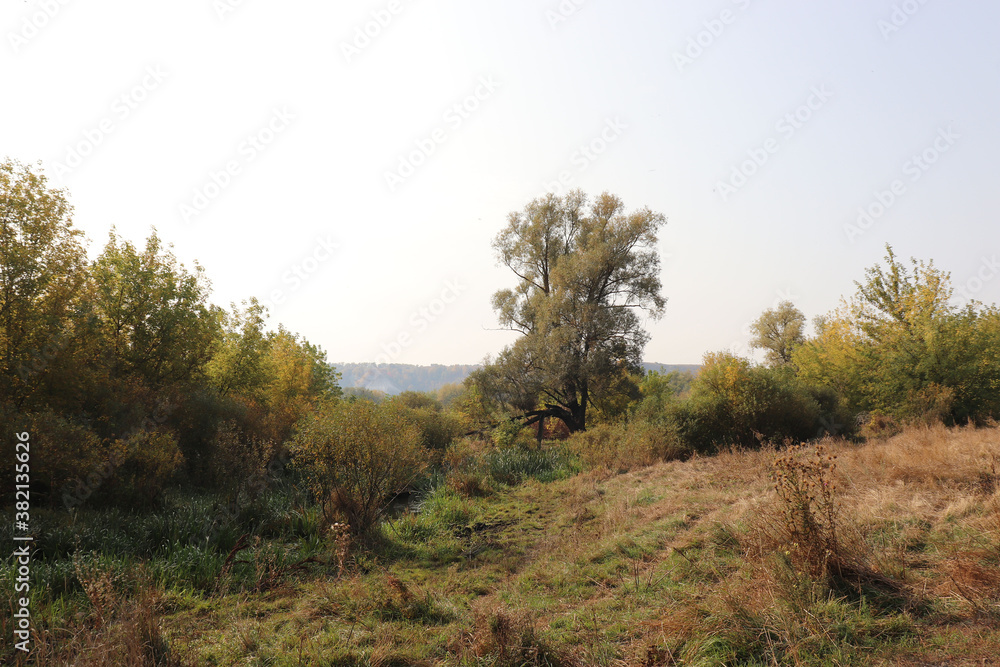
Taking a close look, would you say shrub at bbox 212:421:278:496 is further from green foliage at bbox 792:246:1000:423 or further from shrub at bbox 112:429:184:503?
green foliage at bbox 792:246:1000:423

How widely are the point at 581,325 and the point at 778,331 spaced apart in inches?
1334

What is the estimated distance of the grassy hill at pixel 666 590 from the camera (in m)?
3.90

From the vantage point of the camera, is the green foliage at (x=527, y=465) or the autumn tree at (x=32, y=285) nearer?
the autumn tree at (x=32, y=285)

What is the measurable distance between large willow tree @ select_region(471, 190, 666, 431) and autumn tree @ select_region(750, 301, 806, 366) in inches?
1129

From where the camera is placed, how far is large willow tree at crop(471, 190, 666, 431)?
22922 mm

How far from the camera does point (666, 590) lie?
17.4 feet

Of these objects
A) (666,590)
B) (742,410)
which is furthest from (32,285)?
(742,410)

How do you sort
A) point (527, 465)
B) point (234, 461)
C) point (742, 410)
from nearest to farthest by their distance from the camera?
point (234, 461)
point (742, 410)
point (527, 465)

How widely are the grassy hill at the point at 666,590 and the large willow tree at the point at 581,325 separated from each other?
46.0 ft

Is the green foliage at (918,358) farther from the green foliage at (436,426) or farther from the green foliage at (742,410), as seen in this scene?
the green foliage at (436,426)

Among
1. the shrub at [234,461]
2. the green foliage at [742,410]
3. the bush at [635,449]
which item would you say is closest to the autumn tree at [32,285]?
the shrub at [234,461]

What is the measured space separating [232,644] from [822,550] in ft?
19.1

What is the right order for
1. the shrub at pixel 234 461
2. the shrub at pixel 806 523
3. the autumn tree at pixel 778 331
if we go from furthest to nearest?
the autumn tree at pixel 778 331
the shrub at pixel 234 461
the shrub at pixel 806 523

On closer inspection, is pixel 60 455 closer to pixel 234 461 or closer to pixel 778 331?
pixel 234 461
